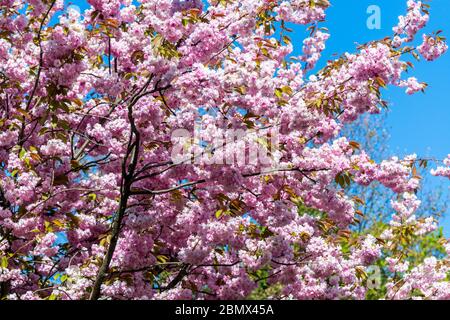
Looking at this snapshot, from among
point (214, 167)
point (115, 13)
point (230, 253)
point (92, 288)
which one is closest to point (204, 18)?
point (115, 13)

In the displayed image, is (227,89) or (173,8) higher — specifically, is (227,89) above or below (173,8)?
below

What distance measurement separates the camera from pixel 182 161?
491 cm

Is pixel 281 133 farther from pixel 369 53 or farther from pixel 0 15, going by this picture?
pixel 0 15

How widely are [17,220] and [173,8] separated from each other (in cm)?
246

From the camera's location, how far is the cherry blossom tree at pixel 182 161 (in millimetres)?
4977

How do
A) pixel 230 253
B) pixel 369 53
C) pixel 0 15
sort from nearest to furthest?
1. pixel 369 53
2. pixel 230 253
3. pixel 0 15

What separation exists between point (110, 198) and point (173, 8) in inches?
81.1

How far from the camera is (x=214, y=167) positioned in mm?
4664

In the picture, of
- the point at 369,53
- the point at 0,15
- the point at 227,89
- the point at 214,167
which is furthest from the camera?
the point at 0,15

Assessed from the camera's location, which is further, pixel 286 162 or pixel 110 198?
pixel 110 198

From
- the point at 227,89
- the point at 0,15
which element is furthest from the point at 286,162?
the point at 0,15

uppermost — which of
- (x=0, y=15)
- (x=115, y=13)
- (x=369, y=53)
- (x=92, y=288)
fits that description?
(x=0, y=15)

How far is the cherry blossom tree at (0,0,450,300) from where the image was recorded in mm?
4977

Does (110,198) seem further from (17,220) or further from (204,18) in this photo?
(204,18)
